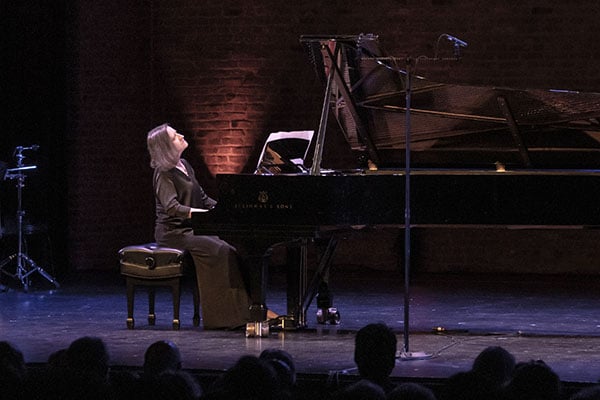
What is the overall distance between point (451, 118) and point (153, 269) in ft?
6.66

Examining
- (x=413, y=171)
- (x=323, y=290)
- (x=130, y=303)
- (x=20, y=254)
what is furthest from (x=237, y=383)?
(x=20, y=254)

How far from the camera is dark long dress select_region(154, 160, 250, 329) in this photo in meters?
7.46

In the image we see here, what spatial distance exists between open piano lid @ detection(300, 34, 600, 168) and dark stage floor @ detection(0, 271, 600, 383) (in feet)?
3.51

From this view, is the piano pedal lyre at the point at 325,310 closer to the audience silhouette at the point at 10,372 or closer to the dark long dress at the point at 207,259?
the dark long dress at the point at 207,259

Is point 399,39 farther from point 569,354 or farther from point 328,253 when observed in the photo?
point 569,354

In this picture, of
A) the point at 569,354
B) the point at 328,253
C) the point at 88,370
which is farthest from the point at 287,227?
the point at 88,370

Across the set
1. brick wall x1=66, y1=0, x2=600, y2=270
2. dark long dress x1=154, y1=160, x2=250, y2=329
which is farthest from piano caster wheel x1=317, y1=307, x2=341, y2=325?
brick wall x1=66, y1=0, x2=600, y2=270

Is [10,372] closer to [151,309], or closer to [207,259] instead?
[207,259]

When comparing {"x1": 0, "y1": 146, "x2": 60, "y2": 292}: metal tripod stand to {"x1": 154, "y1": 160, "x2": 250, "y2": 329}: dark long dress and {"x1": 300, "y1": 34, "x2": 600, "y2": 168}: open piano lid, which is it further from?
{"x1": 300, "y1": 34, "x2": 600, "y2": 168}: open piano lid

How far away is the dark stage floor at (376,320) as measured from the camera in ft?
20.9

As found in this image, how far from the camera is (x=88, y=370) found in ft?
11.8

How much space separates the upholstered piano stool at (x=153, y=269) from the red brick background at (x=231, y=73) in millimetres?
3851

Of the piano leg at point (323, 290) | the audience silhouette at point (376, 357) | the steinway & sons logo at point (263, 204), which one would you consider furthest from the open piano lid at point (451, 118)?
the audience silhouette at point (376, 357)

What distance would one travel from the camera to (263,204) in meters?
6.96
